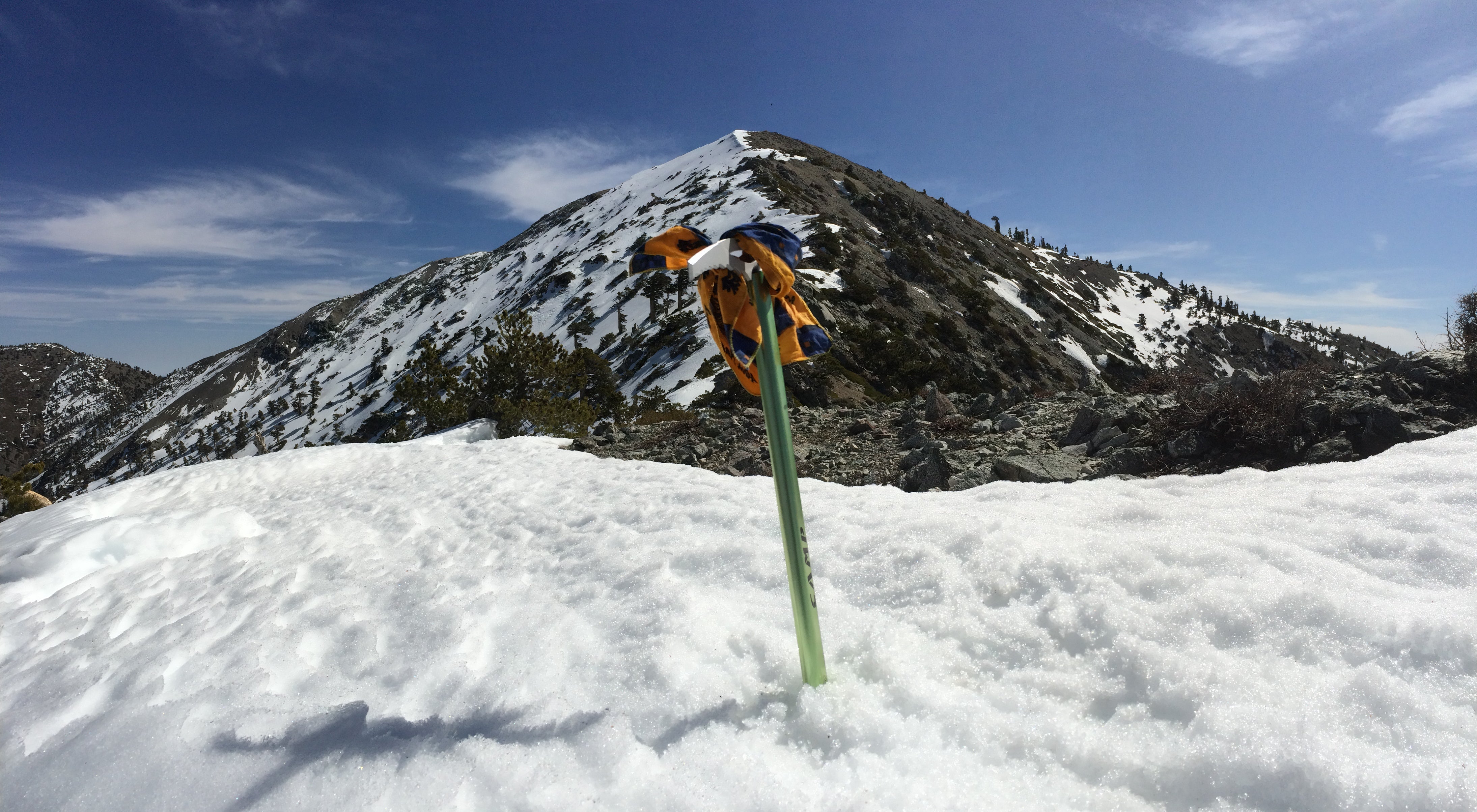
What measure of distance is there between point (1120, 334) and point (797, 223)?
4465 centimetres

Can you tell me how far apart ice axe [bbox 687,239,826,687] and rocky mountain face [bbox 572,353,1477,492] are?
4.30 meters

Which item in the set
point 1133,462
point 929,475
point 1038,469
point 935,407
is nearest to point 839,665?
point 929,475

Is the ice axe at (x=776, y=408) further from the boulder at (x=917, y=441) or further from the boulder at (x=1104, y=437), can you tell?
the boulder at (x=1104, y=437)

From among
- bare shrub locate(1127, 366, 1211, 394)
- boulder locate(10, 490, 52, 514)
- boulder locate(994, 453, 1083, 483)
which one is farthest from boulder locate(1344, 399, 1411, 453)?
boulder locate(10, 490, 52, 514)

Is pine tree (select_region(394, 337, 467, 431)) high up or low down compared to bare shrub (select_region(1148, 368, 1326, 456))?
up

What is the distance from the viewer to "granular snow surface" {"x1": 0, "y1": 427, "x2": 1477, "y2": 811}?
7.33ft

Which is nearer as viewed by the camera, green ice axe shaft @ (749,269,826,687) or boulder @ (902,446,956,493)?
green ice axe shaft @ (749,269,826,687)

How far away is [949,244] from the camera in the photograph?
185 feet

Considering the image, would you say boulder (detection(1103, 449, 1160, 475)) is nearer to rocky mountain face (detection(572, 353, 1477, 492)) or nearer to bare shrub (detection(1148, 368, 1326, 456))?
rocky mountain face (detection(572, 353, 1477, 492))

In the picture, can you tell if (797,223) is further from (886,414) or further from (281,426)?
(281,426)

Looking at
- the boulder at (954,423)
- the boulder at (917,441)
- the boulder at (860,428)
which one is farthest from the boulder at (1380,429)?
the boulder at (860,428)

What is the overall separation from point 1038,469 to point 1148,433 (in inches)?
68.4

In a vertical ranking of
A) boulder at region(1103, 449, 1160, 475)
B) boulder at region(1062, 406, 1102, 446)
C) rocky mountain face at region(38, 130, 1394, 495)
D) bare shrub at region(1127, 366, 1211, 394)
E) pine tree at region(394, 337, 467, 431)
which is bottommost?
boulder at region(1103, 449, 1160, 475)

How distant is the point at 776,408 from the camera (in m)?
2.50
